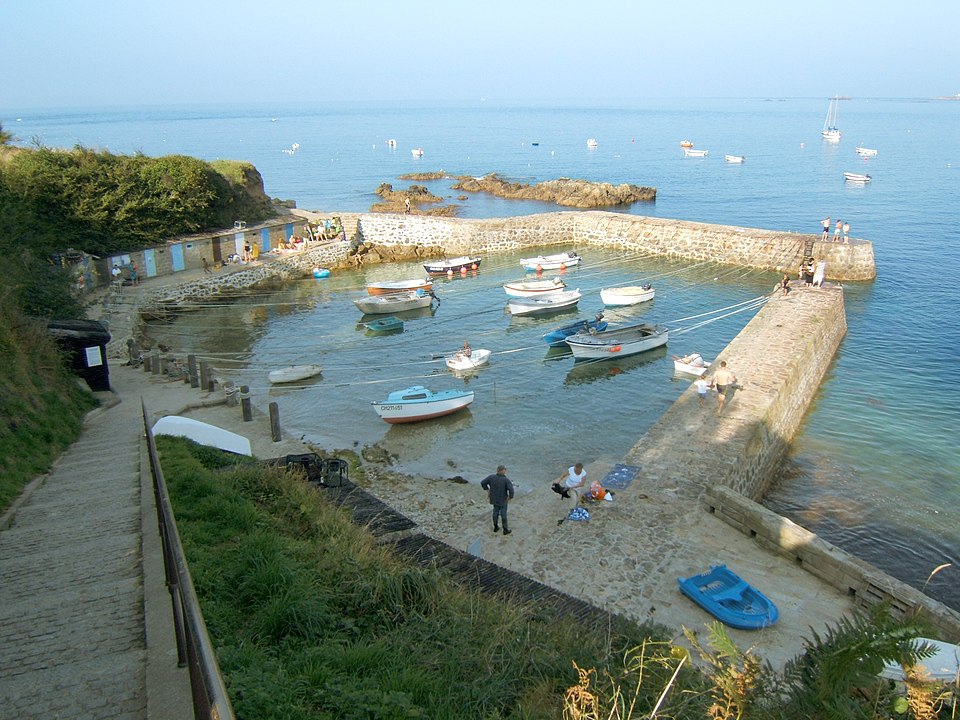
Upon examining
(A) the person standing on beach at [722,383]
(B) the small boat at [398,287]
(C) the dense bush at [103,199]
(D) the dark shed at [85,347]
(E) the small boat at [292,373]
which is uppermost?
(C) the dense bush at [103,199]

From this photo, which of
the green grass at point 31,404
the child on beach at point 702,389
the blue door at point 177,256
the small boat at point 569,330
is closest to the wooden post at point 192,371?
the green grass at point 31,404

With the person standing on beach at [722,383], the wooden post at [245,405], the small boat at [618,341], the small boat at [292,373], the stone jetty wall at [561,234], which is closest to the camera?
the person standing on beach at [722,383]

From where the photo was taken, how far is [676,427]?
50.6ft

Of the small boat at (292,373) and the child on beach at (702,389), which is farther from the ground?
the child on beach at (702,389)

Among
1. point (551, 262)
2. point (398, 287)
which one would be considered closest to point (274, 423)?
point (398, 287)

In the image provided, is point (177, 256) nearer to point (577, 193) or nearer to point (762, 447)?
point (762, 447)

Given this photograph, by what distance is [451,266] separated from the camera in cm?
3653

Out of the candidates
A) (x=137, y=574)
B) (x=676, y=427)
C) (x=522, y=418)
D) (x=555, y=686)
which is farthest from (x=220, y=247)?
(x=555, y=686)

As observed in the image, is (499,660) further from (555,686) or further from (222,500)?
(222,500)

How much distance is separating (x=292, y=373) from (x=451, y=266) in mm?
15712

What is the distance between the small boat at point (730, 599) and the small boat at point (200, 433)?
8.95 metres

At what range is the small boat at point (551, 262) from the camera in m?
36.1

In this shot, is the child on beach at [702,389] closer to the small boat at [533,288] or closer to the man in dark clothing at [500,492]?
the man in dark clothing at [500,492]

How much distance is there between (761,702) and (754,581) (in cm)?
514
